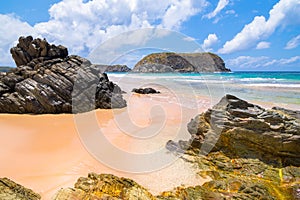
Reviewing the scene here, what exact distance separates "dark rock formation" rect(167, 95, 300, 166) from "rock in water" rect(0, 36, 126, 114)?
8114 millimetres

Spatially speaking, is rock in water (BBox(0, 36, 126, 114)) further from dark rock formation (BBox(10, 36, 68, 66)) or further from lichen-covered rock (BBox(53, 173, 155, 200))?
lichen-covered rock (BBox(53, 173, 155, 200))

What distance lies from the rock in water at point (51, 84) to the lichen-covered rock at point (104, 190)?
30.8 feet

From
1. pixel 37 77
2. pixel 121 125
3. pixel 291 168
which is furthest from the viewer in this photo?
pixel 37 77

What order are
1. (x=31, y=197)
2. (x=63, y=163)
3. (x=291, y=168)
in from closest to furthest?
(x=31, y=197), (x=291, y=168), (x=63, y=163)

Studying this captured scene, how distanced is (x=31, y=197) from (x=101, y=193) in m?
1.40

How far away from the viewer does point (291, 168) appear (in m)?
5.54

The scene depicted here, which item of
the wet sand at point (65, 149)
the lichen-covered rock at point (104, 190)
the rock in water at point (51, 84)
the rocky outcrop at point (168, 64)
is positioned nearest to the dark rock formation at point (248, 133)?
the wet sand at point (65, 149)

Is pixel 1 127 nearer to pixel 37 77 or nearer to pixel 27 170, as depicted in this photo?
pixel 37 77

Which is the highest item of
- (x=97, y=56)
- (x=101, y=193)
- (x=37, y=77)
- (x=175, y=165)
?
(x=97, y=56)

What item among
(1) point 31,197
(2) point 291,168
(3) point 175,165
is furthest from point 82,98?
(2) point 291,168

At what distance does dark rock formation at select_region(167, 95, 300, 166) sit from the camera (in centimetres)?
593

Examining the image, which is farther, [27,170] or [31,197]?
[27,170]

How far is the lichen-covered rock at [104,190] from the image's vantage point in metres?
3.79

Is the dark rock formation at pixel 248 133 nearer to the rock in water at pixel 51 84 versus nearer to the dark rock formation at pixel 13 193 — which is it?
the dark rock formation at pixel 13 193
